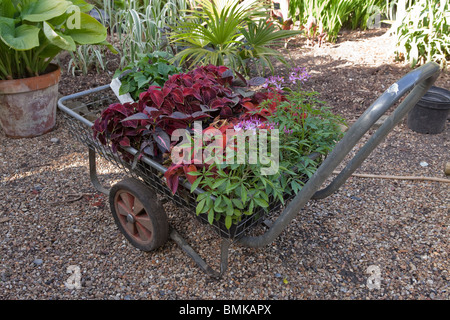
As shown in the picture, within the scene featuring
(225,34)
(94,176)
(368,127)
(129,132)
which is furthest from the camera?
(225,34)

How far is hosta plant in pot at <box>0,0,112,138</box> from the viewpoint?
8.36ft

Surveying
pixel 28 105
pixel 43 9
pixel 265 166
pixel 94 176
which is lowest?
pixel 94 176

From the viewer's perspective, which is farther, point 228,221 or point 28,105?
point 28,105

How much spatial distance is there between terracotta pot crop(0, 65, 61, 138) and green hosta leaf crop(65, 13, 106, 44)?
0.41m

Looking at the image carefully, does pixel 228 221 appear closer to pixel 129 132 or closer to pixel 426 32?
pixel 129 132

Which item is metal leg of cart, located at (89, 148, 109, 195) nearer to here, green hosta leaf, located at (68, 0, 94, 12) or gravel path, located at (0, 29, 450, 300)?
gravel path, located at (0, 29, 450, 300)


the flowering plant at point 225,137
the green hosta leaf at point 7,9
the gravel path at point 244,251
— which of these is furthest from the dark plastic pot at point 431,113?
the green hosta leaf at point 7,9

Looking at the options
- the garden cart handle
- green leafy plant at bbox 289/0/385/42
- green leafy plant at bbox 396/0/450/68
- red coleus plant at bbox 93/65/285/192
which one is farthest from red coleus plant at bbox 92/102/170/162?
green leafy plant at bbox 289/0/385/42

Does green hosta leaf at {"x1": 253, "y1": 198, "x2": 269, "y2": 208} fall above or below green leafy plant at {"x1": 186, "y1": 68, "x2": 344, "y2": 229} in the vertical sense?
below

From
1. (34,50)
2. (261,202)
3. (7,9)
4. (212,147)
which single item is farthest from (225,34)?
(261,202)

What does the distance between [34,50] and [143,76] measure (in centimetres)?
141

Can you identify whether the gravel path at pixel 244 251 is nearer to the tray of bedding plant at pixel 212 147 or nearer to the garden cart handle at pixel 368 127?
the tray of bedding plant at pixel 212 147

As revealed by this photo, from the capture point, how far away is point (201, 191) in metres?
1.31

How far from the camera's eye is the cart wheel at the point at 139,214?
5.43ft
